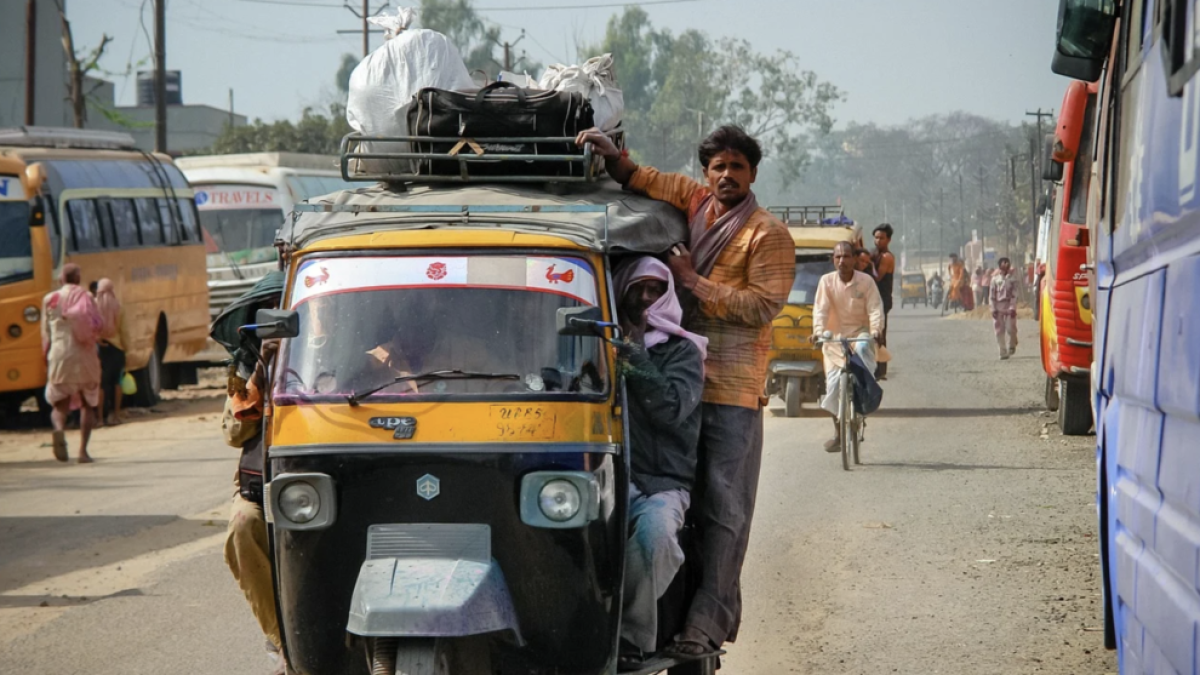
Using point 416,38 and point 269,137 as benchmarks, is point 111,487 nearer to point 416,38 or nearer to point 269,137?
point 416,38

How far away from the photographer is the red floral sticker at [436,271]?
16.2ft

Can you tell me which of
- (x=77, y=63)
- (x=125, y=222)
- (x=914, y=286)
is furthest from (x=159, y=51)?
(x=914, y=286)

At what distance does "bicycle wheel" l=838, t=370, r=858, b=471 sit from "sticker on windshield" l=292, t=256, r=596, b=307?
7.97 meters

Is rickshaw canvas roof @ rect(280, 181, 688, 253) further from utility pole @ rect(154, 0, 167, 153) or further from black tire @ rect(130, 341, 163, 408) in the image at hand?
utility pole @ rect(154, 0, 167, 153)

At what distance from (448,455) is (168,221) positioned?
19.1 meters

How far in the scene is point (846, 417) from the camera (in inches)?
503

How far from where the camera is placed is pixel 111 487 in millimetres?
12977

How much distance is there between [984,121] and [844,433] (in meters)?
183

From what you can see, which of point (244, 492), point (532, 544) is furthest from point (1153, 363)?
point (244, 492)

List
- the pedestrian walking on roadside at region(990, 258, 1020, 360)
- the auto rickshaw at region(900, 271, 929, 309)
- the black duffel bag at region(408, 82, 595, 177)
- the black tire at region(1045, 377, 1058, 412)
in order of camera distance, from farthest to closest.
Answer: the auto rickshaw at region(900, 271, 929, 309) < the pedestrian walking on roadside at region(990, 258, 1020, 360) < the black tire at region(1045, 377, 1058, 412) < the black duffel bag at region(408, 82, 595, 177)

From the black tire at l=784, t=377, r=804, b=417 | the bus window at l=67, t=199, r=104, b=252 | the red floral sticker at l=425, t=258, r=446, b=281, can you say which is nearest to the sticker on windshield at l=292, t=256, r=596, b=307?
the red floral sticker at l=425, t=258, r=446, b=281

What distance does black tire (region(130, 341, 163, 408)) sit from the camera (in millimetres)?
21219

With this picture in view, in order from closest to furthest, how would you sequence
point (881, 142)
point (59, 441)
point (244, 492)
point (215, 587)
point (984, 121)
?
point (244, 492), point (215, 587), point (59, 441), point (881, 142), point (984, 121)

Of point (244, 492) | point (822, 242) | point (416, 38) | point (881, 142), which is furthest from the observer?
point (881, 142)
